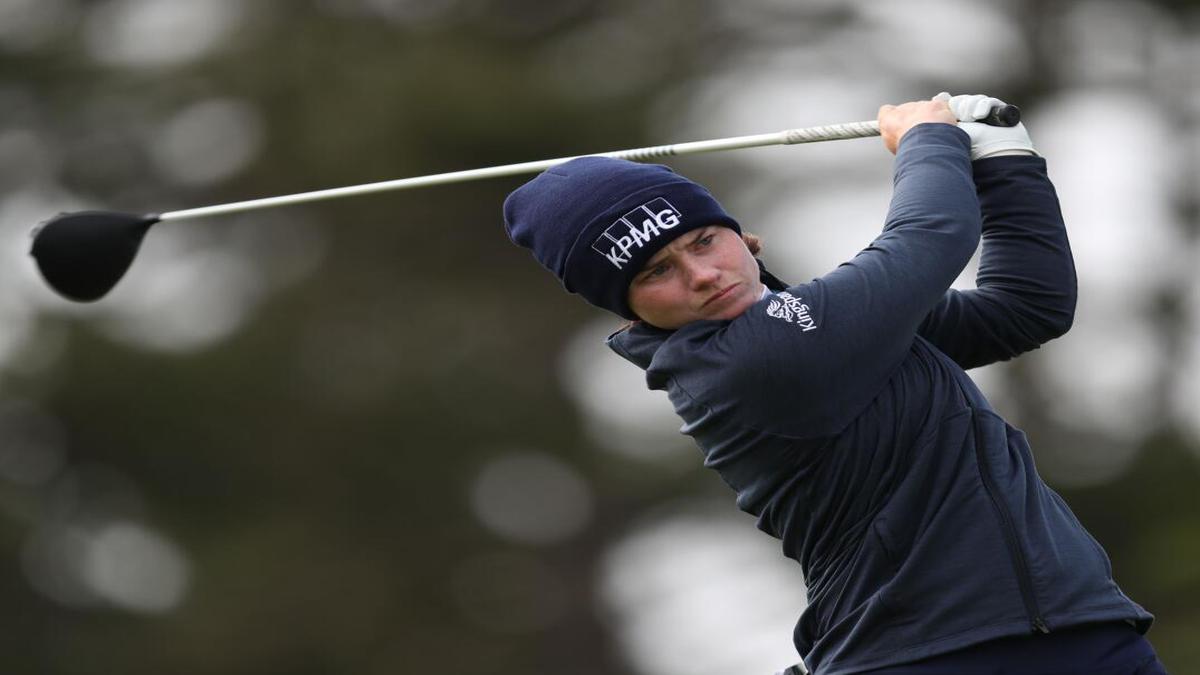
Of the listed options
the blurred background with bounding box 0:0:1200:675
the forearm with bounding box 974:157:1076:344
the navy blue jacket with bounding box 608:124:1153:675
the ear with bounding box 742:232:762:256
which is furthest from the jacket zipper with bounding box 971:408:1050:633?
the blurred background with bounding box 0:0:1200:675

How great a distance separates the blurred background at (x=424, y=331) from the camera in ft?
51.1

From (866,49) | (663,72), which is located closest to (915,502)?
(866,49)

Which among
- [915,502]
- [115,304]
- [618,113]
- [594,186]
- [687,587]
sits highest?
[594,186]

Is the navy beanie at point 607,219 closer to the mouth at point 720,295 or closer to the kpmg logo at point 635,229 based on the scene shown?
the kpmg logo at point 635,229

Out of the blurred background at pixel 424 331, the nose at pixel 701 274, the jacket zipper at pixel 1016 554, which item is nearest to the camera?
the jacket zipper at pixel 1016 554

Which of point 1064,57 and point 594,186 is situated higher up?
point 594,186

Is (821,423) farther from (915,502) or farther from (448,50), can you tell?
(448,50)

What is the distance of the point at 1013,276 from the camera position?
15.1 ft

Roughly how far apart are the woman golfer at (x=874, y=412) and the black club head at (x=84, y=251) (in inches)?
61.2

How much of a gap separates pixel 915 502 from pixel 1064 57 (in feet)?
39.9

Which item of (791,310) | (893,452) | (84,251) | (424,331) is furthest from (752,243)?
(424,331)

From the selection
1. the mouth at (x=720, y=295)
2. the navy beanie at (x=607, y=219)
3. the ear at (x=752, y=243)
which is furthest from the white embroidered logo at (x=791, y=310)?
the ear at (x=752, y=243)

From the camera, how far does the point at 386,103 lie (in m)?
16.8

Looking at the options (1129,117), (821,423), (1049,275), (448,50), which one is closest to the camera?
(821,423)
